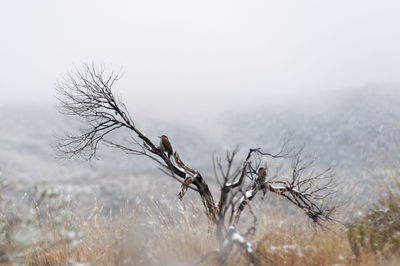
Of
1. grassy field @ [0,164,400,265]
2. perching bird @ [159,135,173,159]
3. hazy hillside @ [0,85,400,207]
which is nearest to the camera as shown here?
grassy field @ [0,164,400,265]

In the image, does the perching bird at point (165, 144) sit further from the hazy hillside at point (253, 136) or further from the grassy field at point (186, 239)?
the hazy hillside at point (253, 136)

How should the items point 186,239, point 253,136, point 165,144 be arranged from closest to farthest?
point 186,239 → point 165,144 → point 253,136

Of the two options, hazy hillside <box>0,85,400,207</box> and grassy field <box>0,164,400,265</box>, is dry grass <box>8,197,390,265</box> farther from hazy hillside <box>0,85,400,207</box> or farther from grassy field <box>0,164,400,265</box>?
hazy hillside <box>0,85,400,207</box>

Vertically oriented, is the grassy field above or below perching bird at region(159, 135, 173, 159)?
below

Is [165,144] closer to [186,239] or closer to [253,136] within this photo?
[186,239]

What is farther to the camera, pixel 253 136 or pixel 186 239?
pixel 253 136

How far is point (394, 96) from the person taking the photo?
109 ft

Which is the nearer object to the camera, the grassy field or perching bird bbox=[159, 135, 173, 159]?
the grassy field

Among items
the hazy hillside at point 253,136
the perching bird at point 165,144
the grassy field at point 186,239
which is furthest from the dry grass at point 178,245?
the hazy hillside at point 253,136

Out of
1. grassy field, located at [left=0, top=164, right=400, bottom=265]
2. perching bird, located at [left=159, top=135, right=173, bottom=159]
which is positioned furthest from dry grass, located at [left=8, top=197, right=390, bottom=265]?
perching bird, located at [left=159, top=135, right=173, bottom=159]

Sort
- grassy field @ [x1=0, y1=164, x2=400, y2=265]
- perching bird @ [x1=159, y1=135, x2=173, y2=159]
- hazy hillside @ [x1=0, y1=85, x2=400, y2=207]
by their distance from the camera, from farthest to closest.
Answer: hazy hillside @ [x1=0, y1=85, x2=400, y2=207] < perching bird @ [x1=159, y1=135, x2=173, y2=159] < grassy field @ [x1=0, y1=164, x2=400, y2=265]

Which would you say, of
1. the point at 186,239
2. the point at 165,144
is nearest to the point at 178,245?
the point at 186,239

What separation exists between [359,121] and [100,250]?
3045 centimetres

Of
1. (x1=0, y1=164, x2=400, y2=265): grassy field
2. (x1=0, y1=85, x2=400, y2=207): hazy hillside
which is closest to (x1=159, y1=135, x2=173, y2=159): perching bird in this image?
(x1=0, y1=164, x2=400, y2=265): grassy field
